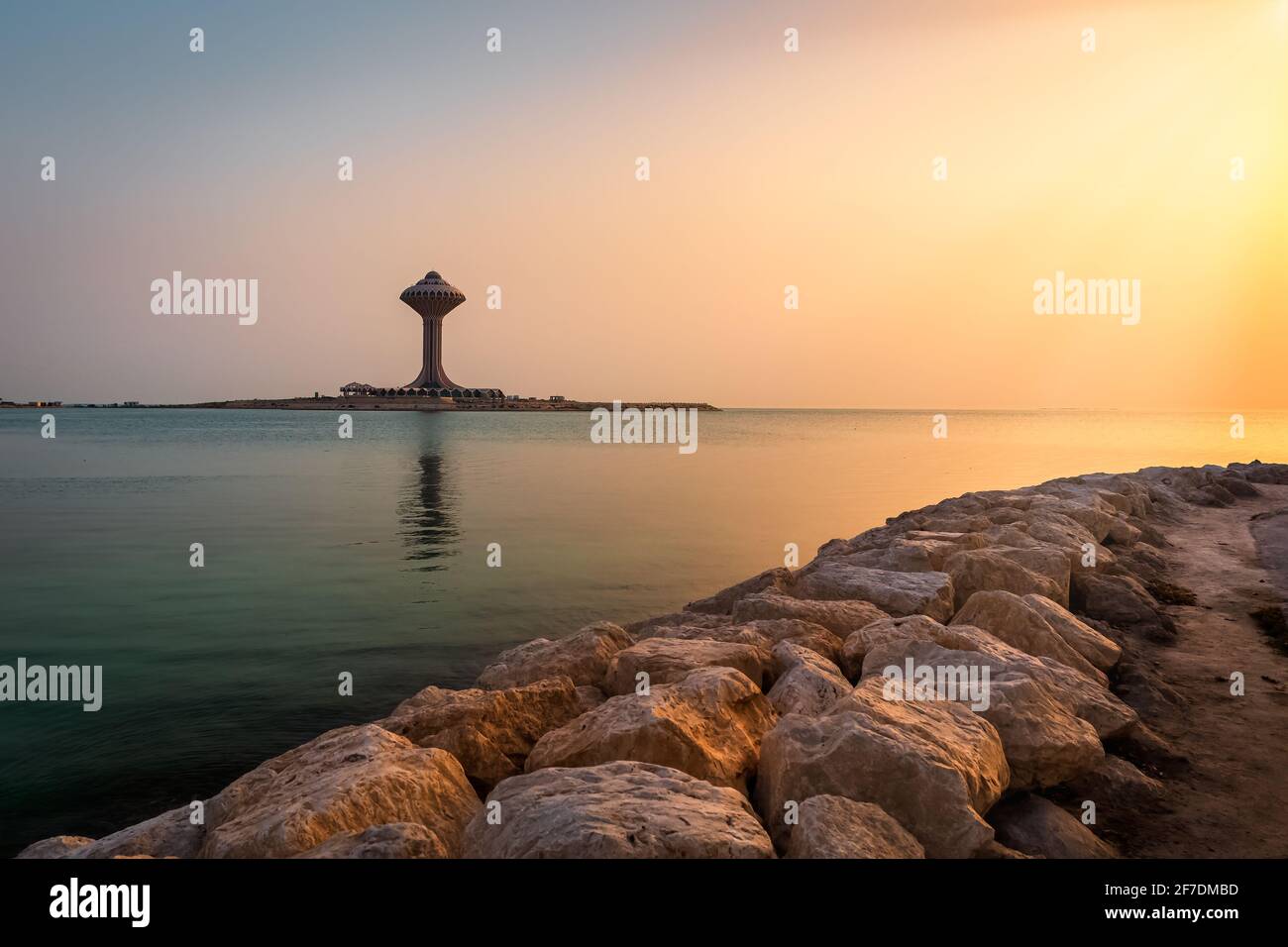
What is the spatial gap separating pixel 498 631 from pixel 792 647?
18.0 ft

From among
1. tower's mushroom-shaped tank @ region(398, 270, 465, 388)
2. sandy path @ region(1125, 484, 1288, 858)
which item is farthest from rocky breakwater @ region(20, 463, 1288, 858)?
tower's mushroom-shaped tank @ region(398, 270, 465, 388)

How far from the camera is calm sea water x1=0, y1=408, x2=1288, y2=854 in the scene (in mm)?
7051

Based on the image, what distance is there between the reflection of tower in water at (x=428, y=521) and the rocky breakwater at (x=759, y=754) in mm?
9208

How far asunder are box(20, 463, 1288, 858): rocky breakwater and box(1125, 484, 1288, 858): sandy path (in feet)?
0.61

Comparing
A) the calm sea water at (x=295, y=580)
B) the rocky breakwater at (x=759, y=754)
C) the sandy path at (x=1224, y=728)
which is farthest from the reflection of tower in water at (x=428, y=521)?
the sandy path at (x=1224, y=728)

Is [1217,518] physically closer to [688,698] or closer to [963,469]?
[688,698]

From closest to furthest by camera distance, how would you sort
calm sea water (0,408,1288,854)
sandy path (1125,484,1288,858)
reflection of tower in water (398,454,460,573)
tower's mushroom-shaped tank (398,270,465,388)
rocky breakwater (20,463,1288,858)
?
rocky breakwater (20,463,1288,858) < sandy path (1125,484,1288,858) < calm sea water (0,408,1288,854) < reflection of tower in water (398,454,460,573) < tower's mushroom-shaped tank (398,270,465,388)

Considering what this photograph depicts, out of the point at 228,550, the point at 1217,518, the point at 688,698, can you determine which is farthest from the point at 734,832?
the point at 1217,518

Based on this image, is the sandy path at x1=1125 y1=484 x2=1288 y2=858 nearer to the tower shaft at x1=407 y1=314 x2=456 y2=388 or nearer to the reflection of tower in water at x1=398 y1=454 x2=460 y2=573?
the reflection of tower in water at x1=398 y1=454 x2=460 y2=573

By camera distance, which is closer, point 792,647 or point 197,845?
point 197,845

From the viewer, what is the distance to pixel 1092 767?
5.05 m

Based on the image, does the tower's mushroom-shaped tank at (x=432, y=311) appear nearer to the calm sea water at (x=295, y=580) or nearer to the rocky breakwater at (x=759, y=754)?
the calm sea water at (x=295, y=580)
